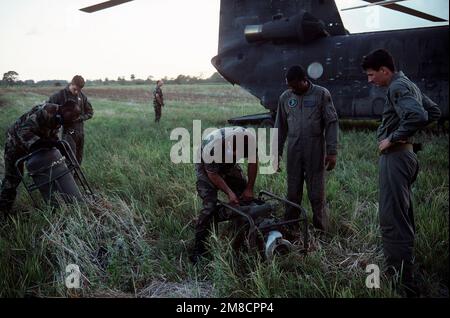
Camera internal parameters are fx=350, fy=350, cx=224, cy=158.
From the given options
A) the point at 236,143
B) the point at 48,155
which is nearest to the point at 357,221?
the point at 236,143

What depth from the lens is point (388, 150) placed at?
8.93ft

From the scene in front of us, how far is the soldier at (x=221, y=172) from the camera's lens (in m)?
3.18

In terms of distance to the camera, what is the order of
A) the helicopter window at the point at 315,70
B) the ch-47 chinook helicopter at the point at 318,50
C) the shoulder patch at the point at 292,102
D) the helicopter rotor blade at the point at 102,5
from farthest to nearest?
the helicopter window at the point at 315,70 → the ch-47 chinook helicopter at the point at 318,50 → the helicopter rotor blade at the point at 102,5 → the shoulder patch at the point at 292,102

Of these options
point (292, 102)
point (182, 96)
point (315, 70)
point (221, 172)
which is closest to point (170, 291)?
point (221, 172)

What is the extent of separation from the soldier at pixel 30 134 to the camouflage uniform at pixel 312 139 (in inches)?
105

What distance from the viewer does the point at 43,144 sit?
420 cm

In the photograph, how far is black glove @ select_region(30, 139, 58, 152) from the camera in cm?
415

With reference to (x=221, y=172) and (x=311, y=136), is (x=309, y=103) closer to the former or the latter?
(x=311, y=136)

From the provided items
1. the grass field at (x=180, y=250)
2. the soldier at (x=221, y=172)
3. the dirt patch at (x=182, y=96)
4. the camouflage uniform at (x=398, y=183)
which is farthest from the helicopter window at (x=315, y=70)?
the dirt patch at (x=182, y=96)

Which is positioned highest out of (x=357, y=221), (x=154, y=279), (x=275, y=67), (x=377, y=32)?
(x=377, y=32)

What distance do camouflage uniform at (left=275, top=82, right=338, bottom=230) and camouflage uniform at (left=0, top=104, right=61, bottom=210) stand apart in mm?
2816

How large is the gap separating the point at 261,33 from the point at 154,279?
766cm

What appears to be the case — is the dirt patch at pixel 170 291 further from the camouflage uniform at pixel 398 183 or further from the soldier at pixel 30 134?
the soldier at pixel 30 134
